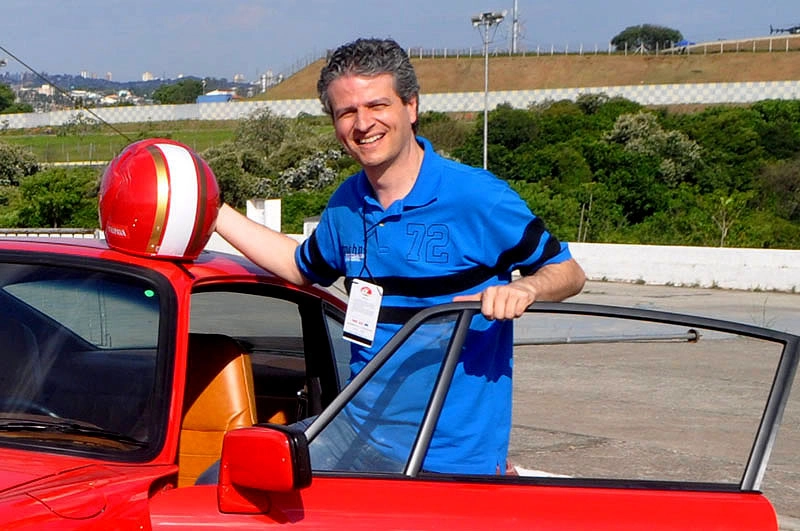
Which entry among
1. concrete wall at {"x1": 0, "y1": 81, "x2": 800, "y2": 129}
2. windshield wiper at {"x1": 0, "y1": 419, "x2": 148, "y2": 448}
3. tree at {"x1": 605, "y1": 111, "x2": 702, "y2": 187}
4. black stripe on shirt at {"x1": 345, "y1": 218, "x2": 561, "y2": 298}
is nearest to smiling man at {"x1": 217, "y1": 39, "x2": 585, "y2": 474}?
black stripe on shirt at {"x1": 345, "y1": 218, "x2": 561, "y2": 298}

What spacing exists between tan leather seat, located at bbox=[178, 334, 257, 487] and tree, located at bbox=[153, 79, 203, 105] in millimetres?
115023

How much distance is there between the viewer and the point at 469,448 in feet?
8.76

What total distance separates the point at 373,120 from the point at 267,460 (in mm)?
1148

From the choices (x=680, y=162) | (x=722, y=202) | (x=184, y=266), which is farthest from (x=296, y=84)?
(x=184, y=266)

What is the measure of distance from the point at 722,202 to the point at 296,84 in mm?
82600

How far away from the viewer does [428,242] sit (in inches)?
114

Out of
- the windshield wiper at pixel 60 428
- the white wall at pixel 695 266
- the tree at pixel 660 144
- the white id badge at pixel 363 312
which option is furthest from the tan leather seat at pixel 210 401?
the tree at pixel 660 144

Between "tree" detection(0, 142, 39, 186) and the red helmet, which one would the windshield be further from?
"tree" detection(0, 142, 39, 186)

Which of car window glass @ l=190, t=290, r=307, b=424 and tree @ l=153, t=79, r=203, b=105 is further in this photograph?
tree @ l=153, t=79, r=203, b=105

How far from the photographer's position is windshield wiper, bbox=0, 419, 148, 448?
287 cm

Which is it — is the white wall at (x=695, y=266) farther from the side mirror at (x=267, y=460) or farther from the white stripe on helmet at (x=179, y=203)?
the side mirror at (x=267, y=460)

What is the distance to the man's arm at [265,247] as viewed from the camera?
135 inches

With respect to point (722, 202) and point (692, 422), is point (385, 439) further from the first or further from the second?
point (722, 202)

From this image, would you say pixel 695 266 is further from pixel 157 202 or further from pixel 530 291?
pixel 530 291
